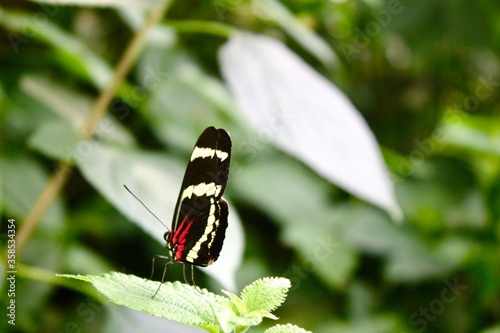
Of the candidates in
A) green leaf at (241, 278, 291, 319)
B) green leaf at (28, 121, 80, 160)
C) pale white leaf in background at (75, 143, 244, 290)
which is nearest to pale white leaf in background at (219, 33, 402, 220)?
pale white leaf in background at (75, 143, 244, 290)

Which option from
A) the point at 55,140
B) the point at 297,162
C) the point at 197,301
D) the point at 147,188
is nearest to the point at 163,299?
the point at 197,301

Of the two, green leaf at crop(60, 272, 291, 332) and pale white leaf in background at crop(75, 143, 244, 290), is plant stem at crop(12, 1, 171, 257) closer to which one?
pale white leaf in background at crop(75, 143, 244, 290)

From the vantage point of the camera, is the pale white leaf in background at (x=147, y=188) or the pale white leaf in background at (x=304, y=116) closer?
the pale white leaf in background at (x=147, y=188)

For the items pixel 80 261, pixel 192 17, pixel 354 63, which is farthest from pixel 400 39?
pixel 80 261

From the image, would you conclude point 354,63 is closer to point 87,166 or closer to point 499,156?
point 499,156

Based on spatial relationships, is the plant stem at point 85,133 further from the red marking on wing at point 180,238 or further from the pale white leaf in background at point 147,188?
the red marking on wing at point 180,238

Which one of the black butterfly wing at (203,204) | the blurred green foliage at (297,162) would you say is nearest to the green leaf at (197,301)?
the black butterfly wing at (203,204)

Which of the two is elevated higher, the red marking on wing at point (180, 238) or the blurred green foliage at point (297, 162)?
the blurred green foliage at point (297, 162)
